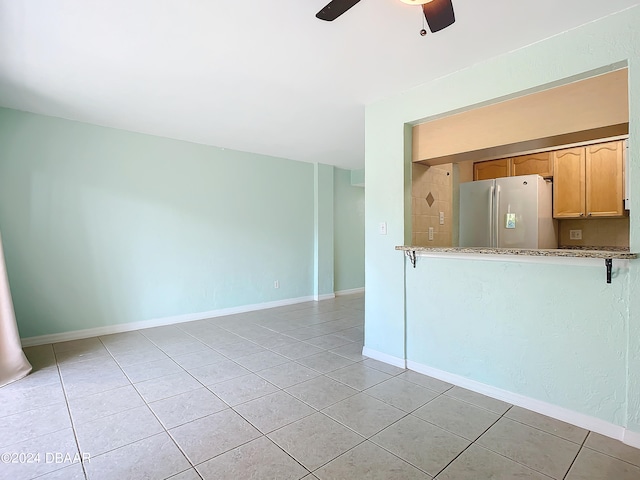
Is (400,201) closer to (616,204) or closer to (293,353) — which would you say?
(293,353)

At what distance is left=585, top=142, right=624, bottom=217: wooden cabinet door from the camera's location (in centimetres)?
346

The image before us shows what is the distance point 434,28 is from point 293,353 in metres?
2.82

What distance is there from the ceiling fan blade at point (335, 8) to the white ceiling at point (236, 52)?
1.14ft

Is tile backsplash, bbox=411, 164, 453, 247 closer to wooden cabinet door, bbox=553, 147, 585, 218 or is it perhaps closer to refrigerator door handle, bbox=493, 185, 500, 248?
refrigerator door handle, bbox=493, 185, 500, 248

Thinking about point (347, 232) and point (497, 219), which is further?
point (347, 232)

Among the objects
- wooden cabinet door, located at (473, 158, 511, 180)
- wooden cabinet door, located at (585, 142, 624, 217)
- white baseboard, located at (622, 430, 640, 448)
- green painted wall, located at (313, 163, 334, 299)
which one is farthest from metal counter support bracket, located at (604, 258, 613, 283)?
green painted wall, located at (313, 163, 334, 299)

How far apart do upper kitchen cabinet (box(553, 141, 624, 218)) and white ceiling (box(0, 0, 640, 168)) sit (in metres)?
2.18

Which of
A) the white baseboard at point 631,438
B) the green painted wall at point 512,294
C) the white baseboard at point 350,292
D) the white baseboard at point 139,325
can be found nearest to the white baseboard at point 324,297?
the white baseboard at point 350,292

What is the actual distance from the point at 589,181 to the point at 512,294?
7.54ft

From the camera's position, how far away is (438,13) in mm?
1533

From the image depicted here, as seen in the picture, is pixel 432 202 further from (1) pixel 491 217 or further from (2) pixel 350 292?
(2) pixel 350 292

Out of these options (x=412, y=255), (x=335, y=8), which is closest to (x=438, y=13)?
(x=335, y=8)

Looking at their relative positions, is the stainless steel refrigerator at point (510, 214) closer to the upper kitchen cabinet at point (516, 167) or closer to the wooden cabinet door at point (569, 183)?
the wooden cabinet door at point (569, 183)

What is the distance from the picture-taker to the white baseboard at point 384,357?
2940 mm
